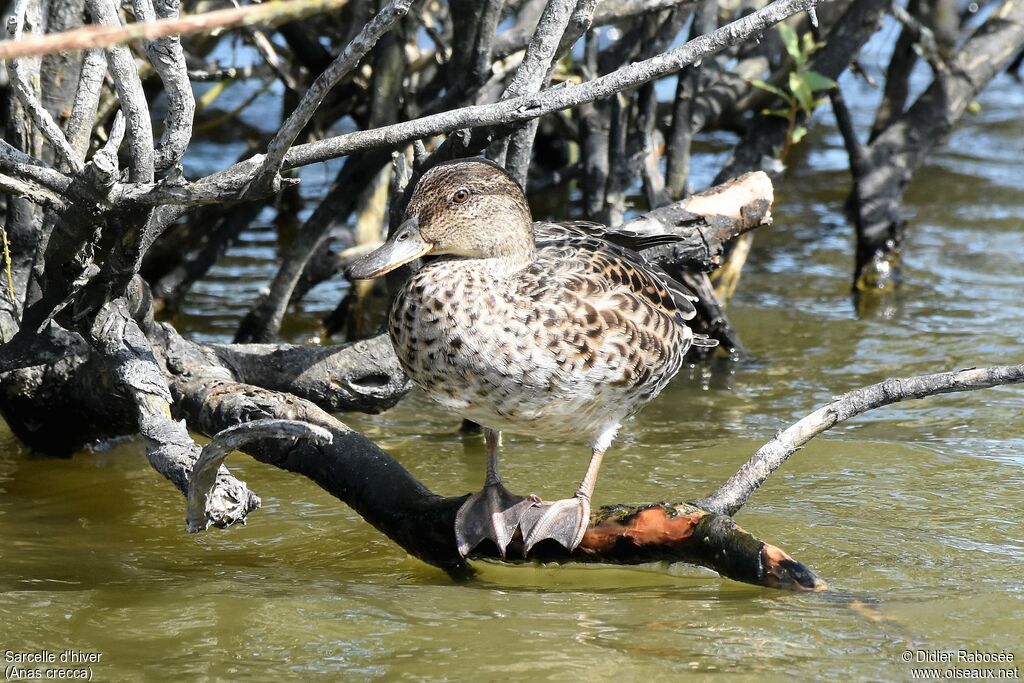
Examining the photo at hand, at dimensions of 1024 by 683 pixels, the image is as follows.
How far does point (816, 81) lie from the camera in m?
6.45

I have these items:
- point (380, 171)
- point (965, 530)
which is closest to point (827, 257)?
point (380, 171)

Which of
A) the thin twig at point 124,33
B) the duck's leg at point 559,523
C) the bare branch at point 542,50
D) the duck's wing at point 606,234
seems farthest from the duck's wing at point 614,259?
the thin twig at point 124,33

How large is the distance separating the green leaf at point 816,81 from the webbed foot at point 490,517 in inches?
133

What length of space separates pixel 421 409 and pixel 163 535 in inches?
72.1

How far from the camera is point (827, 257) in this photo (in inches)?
329

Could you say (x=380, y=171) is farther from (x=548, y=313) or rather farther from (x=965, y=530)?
(x=965, y=530)

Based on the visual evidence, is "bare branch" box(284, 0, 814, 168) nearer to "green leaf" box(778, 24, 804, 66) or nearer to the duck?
the duck

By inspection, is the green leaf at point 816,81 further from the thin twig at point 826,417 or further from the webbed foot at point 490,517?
the webbed foot at point 490,517

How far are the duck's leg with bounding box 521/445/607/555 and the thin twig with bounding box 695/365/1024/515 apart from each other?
1.29ft

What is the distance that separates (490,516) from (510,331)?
1.99 feet

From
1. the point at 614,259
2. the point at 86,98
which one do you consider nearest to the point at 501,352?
the point at 614,259

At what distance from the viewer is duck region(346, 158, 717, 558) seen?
3.72 metres

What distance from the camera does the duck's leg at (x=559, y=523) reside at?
3799 millimetres

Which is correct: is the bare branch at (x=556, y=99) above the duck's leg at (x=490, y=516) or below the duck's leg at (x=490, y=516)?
above
